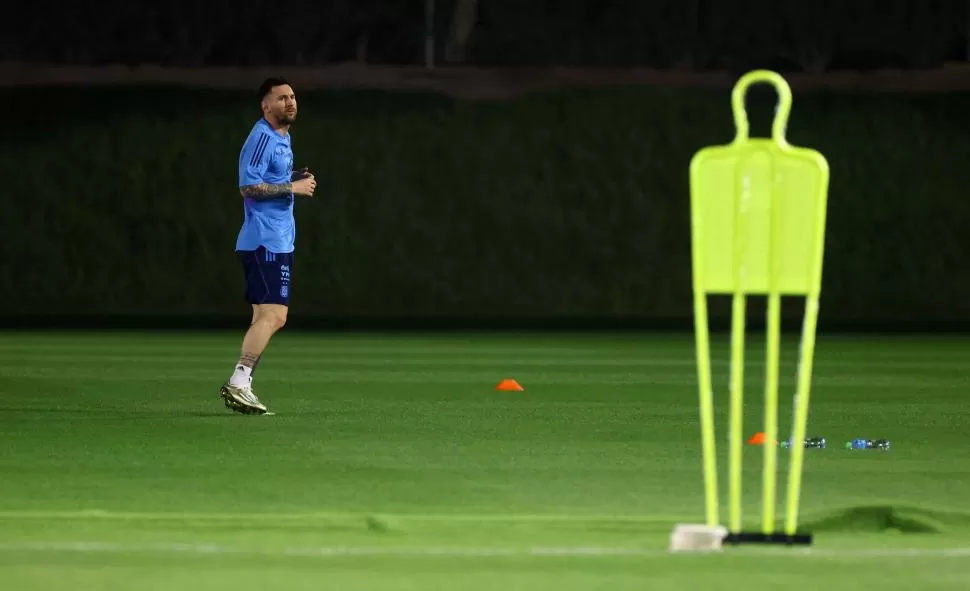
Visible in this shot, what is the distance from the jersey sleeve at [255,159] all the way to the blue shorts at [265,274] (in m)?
0.38

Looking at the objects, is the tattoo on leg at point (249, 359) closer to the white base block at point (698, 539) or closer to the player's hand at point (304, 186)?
the player's hand at point (304, 186)

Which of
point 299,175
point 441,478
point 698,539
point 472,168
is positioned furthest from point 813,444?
point 472,168

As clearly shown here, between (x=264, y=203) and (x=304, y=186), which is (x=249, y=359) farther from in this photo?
(x=304, y=186)

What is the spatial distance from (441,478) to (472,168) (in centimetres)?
1827

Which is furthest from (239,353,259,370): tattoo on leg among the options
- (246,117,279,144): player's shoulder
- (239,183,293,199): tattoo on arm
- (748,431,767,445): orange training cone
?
(748,431,767,445): orange training cone

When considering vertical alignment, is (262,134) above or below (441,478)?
above

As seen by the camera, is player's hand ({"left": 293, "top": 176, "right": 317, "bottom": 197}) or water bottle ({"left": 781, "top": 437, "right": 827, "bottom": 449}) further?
player's hand ({"left": 293, "top": 176, "right": 317, "bottom": 197})

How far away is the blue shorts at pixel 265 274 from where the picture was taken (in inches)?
480

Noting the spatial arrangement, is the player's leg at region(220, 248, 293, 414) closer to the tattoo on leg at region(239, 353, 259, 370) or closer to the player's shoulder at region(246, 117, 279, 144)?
the tattoo on leg at region(239, 353, 259, 370)

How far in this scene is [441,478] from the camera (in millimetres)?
9156

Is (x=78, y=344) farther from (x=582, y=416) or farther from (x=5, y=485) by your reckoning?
(x=5, y=485)

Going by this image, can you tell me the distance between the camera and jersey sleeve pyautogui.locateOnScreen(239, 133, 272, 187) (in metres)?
12.1

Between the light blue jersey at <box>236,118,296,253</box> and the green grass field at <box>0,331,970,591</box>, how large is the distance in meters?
1.00

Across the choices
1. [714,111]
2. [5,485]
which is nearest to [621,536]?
[5,485]
